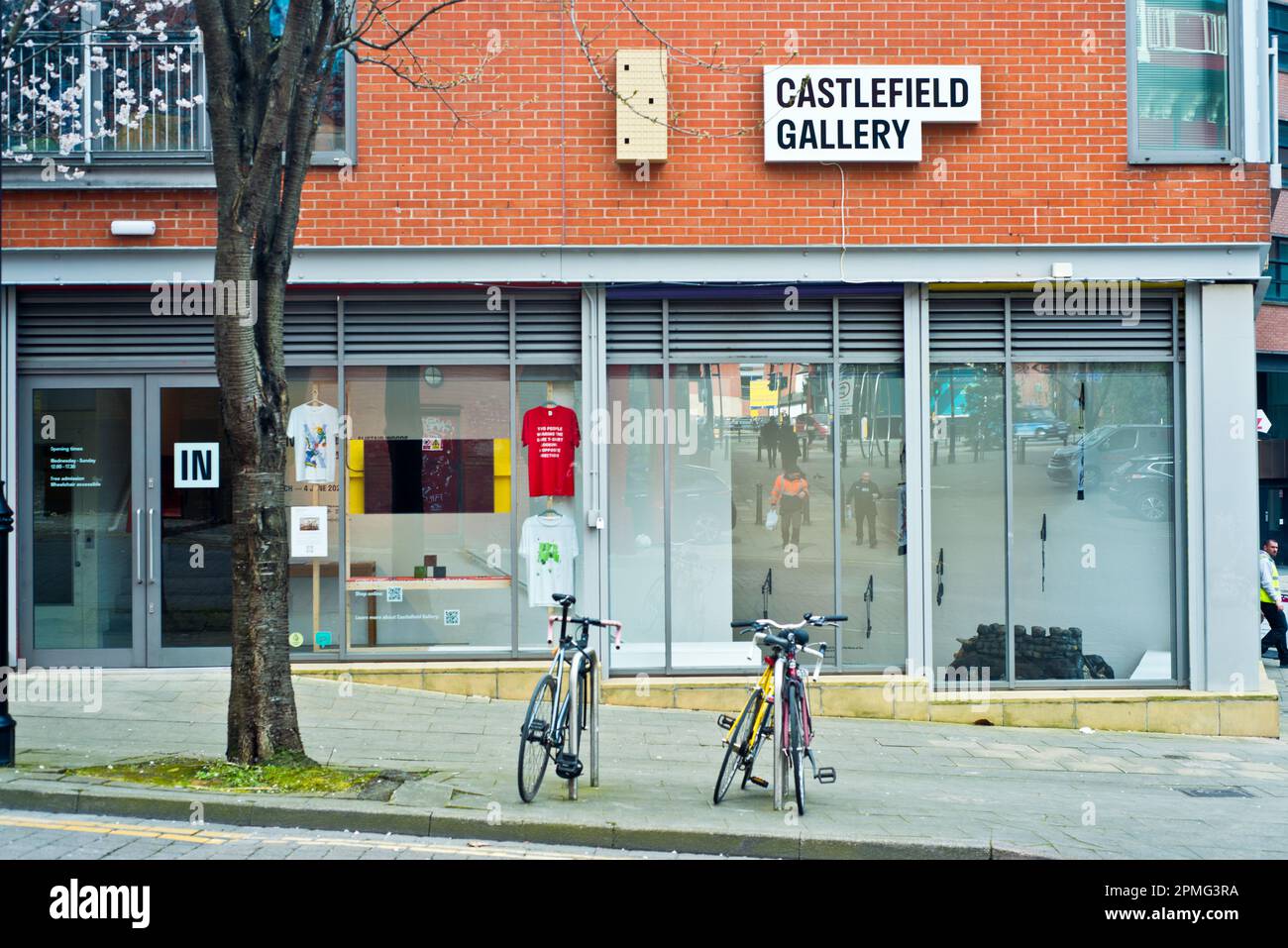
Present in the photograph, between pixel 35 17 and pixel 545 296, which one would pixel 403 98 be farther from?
pixel 35 17

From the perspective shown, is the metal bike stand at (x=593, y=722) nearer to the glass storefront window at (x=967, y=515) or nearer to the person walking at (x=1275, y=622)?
the glass storefront window at (x=967, y=515)

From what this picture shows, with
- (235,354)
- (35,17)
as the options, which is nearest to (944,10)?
(235,354)

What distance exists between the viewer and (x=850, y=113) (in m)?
12.1

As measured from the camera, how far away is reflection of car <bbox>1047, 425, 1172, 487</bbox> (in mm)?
12633

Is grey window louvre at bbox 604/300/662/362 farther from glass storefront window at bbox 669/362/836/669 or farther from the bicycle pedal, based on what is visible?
the bicycle pedal

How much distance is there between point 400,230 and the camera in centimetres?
1206

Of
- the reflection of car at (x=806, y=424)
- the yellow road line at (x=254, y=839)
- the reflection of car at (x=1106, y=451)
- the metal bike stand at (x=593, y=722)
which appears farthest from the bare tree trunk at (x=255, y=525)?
the reflection of car at (x=1106, y=451)

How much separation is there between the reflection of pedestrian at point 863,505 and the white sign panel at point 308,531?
488cm

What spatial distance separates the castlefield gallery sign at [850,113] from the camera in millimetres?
12125

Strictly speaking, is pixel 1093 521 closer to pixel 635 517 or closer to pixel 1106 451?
A: pixel 1106 451

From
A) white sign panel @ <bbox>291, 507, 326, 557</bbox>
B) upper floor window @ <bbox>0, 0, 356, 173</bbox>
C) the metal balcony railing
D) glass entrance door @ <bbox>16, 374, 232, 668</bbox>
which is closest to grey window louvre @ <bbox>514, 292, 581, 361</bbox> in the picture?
upper floor window @ <bbox>0, 0, 356, 173</bbox>

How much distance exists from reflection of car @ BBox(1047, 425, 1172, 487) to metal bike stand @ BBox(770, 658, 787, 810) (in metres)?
5.47

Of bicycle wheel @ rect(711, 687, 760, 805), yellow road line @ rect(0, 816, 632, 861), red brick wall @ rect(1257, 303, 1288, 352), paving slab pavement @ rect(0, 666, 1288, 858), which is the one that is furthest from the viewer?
red brick wall @ rect(1257, 303, 1288, 352)

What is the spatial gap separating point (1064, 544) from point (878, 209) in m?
3.64
